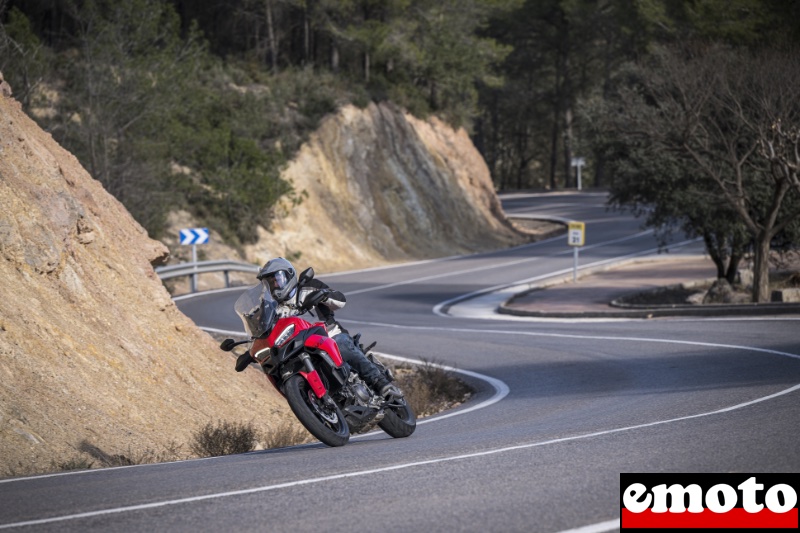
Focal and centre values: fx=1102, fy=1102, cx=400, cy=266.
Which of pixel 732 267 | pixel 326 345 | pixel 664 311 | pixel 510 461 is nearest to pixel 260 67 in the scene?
pixel 732 267

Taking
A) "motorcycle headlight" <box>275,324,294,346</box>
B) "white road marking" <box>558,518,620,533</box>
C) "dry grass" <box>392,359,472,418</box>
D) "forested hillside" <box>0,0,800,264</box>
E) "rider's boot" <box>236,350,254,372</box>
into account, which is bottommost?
"dry grass" <box>392,359,472,418</box>

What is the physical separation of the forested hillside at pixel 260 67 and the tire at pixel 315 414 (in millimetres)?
22271

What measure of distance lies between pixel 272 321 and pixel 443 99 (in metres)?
52.8

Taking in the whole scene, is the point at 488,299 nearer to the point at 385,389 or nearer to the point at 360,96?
the point at 360,96

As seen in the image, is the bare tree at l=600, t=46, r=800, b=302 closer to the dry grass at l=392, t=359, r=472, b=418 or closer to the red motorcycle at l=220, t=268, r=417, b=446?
the dry grass at l=392, t=359, r=472, b=418

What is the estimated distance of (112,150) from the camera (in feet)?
118

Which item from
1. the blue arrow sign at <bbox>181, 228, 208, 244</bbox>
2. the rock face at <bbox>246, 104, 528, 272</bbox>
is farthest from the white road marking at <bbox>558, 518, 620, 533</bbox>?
the rock face at <bbox>246, 104, 528, 272</bbox>

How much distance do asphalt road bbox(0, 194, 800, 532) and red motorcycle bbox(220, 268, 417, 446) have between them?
0.85 ft

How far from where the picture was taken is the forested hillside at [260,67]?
35.2 m

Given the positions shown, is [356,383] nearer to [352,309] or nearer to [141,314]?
[141,314]

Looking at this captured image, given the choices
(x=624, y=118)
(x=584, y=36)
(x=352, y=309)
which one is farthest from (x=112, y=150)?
(x=584, y=36)

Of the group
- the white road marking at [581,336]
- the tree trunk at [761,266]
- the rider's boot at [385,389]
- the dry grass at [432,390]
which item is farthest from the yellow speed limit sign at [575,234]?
the rider's boot at [385,389]

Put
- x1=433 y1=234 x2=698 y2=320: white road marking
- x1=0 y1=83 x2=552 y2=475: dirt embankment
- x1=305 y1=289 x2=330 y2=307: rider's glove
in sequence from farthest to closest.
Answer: x1=433 y1=234 x2=698 y2=320: white road marking < x1=0 y1=83 x2=552 y2=475: dirt embankment < x1=305 y1=289 x2=330 y2=307: rider's glove

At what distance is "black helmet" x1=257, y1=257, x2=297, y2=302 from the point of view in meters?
9.34
